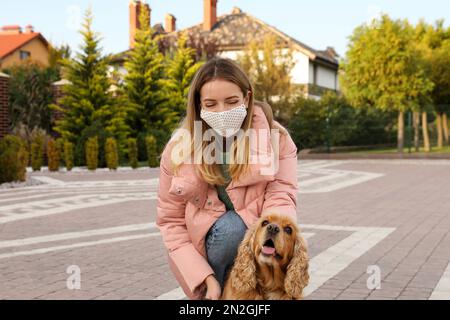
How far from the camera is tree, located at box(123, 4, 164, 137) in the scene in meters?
25.9

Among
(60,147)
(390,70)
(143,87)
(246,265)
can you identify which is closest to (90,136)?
(60,147)

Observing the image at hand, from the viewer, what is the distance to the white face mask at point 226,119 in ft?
10.2

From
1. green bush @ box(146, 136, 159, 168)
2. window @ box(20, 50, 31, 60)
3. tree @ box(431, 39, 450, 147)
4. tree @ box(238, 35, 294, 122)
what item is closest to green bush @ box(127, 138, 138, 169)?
green bush @ box(146, 136, 159, 168)

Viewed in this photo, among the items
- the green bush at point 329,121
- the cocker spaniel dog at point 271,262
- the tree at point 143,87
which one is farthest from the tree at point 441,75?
the cocker spaniel dog at point 271,262

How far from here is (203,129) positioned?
3.29m

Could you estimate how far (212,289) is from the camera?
10.4 ft

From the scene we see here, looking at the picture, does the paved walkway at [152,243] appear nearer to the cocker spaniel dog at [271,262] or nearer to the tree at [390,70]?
the cocker spaniel dog at [271,262]

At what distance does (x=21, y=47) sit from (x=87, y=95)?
36.1 m

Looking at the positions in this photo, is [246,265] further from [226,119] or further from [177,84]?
[177,84]

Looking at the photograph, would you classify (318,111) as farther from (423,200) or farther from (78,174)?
(423,200)

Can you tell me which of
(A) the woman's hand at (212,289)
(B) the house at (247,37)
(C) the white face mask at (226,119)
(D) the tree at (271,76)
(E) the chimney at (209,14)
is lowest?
(A) the woman's hand at (212,289)

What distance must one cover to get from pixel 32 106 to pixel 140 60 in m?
4.77

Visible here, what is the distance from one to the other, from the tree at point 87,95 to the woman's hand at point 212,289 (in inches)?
806
